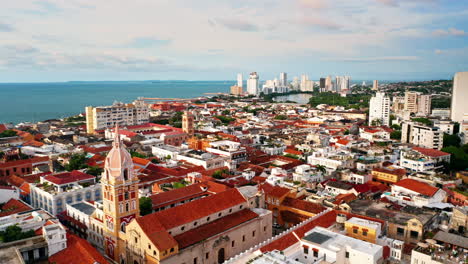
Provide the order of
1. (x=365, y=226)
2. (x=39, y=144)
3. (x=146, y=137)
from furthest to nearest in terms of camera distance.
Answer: (x=146, y=137), (x=39, y=144), (x=365, y=226)

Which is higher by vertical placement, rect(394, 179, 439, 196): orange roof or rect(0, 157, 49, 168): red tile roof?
rect(0, 157, 49, 168): red tile roof

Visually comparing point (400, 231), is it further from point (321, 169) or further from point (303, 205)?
point (321, 169)

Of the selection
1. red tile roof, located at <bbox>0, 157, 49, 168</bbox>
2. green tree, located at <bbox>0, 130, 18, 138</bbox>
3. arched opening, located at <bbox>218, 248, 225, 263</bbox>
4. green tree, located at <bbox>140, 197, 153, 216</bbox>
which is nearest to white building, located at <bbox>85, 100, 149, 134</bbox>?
green tree, located at <bbox>0, 130, 18, 138</bbox>

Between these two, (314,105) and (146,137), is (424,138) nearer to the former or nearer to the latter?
(146,137)

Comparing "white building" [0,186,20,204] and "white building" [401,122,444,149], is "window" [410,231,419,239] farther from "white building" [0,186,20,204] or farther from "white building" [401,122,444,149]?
"white building" [401,122,444,149]

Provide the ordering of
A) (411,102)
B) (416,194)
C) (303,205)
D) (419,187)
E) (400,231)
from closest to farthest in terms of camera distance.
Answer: (400,231) → (303,205) → (416,194) → (419,187) → (411,102)

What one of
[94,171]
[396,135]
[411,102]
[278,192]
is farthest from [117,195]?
[411,102]

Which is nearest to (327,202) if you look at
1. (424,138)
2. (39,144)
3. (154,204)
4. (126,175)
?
(154,204)
